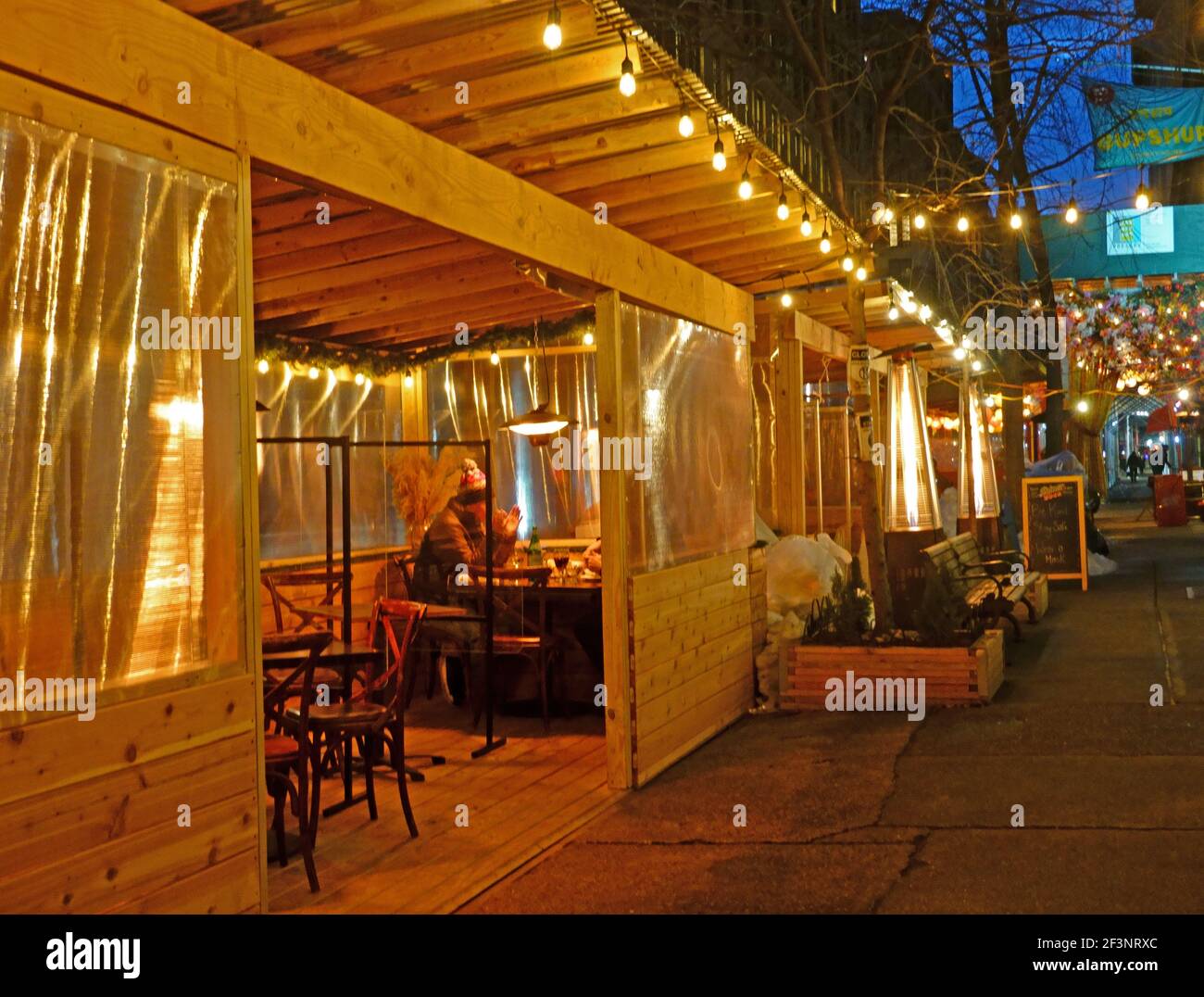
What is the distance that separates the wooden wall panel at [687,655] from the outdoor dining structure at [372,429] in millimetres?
44

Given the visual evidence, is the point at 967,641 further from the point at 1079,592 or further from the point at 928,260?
the point at 928,260

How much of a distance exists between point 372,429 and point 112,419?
32.9ft

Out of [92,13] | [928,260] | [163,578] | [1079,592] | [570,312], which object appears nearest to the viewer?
[92,13]

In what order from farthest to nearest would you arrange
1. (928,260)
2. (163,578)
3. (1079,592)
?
1. (928,260)
2. (1079,592)
3. (163,578)

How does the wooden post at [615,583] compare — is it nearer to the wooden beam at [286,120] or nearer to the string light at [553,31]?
the wooden beam at [286,120]

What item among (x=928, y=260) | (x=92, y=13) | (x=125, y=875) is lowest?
(x=125, y=875)

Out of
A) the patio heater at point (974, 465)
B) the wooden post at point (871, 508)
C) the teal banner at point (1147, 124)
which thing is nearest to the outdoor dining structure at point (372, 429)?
the wooden post at point (871, 508)

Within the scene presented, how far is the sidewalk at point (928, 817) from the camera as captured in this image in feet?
17.7

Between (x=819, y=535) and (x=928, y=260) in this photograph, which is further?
(x=928, y=260)

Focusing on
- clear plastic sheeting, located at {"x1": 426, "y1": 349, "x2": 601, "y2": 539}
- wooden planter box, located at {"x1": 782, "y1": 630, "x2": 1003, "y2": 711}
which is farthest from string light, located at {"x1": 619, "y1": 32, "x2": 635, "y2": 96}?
clear plastic sheeting, located at {"x1": 426, "y1": 349, "x2": 601, "y2": 539}

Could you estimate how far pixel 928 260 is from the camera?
27625 millimetres
